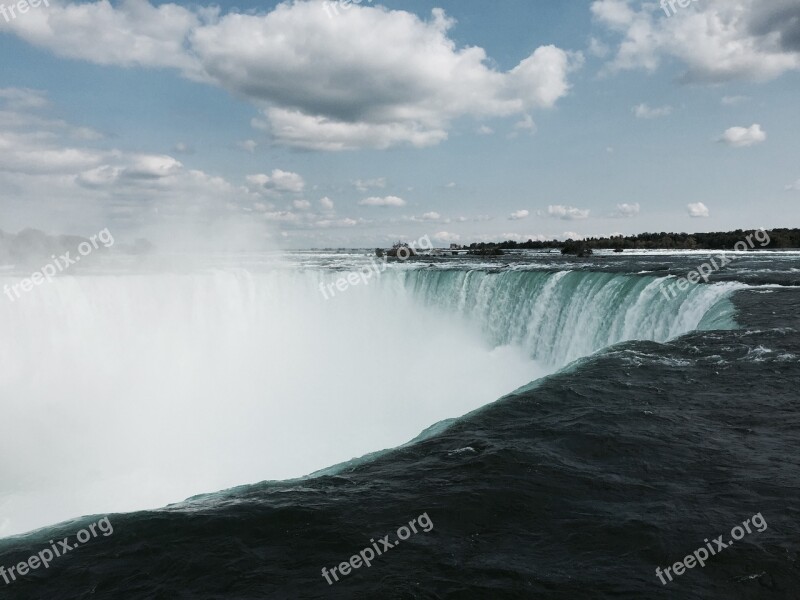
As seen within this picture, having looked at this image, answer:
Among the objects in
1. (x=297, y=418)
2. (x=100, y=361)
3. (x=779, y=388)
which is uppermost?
(x=779, y=388)

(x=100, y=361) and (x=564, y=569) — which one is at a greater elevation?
(x=564, y=569)

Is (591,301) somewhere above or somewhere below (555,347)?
above

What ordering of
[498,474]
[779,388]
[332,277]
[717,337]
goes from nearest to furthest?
[498,474]
[779,388]
[717,337]
[332,277]

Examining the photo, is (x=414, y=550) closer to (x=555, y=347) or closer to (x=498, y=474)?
(x=498, y=474)

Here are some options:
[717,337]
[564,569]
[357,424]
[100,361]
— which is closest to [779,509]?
[564,569]

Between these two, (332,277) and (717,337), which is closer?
(717,337)

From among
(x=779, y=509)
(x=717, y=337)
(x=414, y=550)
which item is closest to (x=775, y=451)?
(x=779, y=509)

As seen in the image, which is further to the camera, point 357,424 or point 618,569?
point 357,424

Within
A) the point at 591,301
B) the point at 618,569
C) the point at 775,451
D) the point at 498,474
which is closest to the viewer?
the point at 618,569

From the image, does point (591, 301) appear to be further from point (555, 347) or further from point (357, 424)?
point (357, 424)
